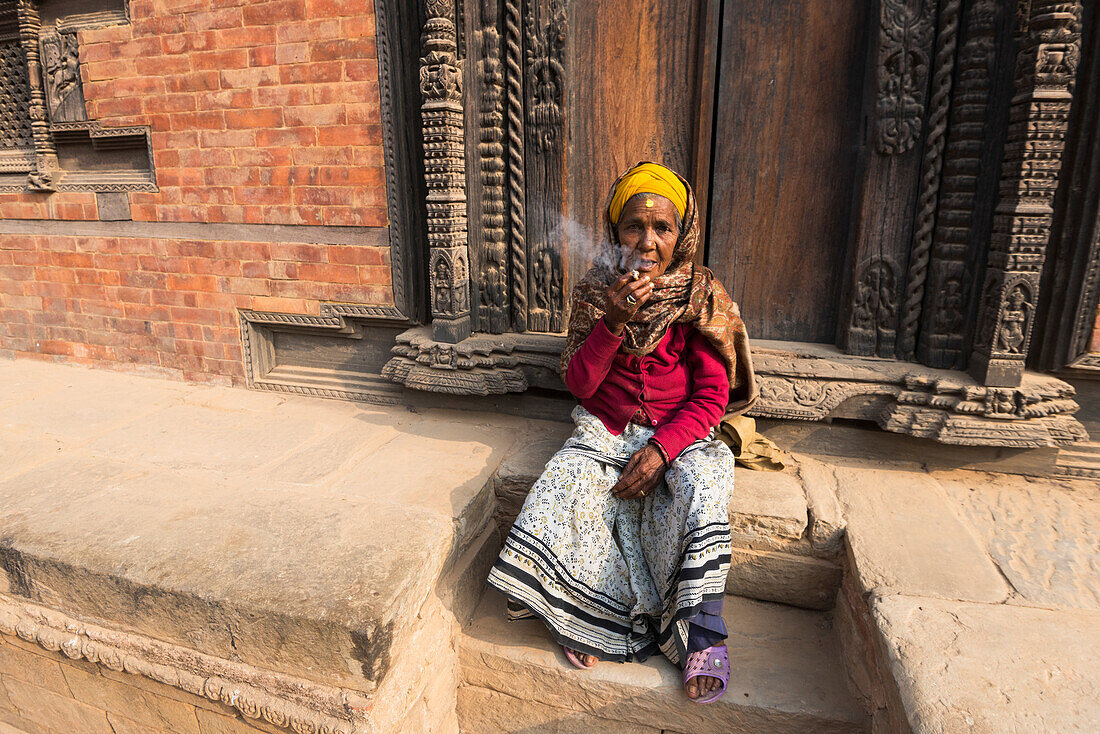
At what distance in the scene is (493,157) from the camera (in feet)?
9.73

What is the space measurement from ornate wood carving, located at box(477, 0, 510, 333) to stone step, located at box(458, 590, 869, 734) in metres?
1.49

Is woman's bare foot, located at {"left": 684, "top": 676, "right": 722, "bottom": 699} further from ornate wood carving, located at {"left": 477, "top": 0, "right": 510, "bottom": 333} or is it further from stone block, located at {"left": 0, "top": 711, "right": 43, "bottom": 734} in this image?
stone block, located at {"left": 0, "top": 711, "right": 43, "bottom": 734}

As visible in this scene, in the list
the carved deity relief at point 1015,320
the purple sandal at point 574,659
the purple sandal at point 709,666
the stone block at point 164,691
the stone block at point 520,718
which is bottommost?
the stone block at point 520,718

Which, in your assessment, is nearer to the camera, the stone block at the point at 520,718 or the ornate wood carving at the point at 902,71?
the stone block at the point at 520,718

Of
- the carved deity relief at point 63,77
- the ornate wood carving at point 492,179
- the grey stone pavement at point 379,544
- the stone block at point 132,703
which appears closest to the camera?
the grey stone pavement at point 379,544

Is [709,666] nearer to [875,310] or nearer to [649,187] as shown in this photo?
[649,187]

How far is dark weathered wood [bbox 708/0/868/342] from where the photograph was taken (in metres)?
2.60

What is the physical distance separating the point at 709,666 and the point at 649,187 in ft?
5.13

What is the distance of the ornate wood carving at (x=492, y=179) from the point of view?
2840 mm

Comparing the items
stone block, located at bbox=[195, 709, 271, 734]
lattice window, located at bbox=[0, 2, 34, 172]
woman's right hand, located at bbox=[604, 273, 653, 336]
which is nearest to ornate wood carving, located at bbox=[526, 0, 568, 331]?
woman's right hand, located at bbox=[604, 273, 653, 336]

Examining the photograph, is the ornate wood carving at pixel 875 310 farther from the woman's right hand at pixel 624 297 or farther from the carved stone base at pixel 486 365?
the carved stone base at pixel 486 365

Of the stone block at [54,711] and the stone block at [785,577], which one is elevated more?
the stone block at [785,577]

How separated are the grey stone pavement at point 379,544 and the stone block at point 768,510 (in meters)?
0.10

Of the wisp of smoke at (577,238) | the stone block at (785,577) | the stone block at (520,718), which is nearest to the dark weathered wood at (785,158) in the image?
the wisp of smoke at (577,238)
